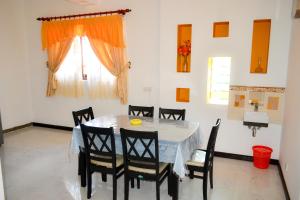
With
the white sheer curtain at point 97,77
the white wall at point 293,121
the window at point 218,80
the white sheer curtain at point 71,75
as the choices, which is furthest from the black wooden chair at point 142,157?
the white sheer curtain at point 71,75

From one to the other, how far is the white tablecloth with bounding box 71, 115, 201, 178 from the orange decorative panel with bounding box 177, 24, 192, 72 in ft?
4.13

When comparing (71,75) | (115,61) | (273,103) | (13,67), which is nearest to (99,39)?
(115,61)

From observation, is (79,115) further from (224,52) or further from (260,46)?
(260,46)

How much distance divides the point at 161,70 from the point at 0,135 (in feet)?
10.8

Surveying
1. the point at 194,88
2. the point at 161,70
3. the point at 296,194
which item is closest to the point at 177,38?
the point at 161,70

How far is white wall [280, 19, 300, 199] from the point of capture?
8.08 feet

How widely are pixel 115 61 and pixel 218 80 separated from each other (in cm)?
204

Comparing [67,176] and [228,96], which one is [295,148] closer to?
[228,96]

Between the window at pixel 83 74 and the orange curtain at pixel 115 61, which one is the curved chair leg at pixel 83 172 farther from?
the window at pixel 83 74

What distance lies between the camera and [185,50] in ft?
13.0

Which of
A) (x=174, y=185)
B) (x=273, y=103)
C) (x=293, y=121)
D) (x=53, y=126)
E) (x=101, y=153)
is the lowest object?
(x=53, y=126)

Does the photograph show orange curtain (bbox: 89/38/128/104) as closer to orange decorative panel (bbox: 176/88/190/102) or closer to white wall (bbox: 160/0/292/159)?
white wall (bbox: 160/0/292/159)

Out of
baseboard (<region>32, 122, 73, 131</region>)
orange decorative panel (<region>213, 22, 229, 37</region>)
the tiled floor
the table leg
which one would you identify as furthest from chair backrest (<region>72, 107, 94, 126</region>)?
orange decorative panel (<region>213, 22, 229, 37</region>)

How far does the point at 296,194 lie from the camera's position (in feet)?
7.61
